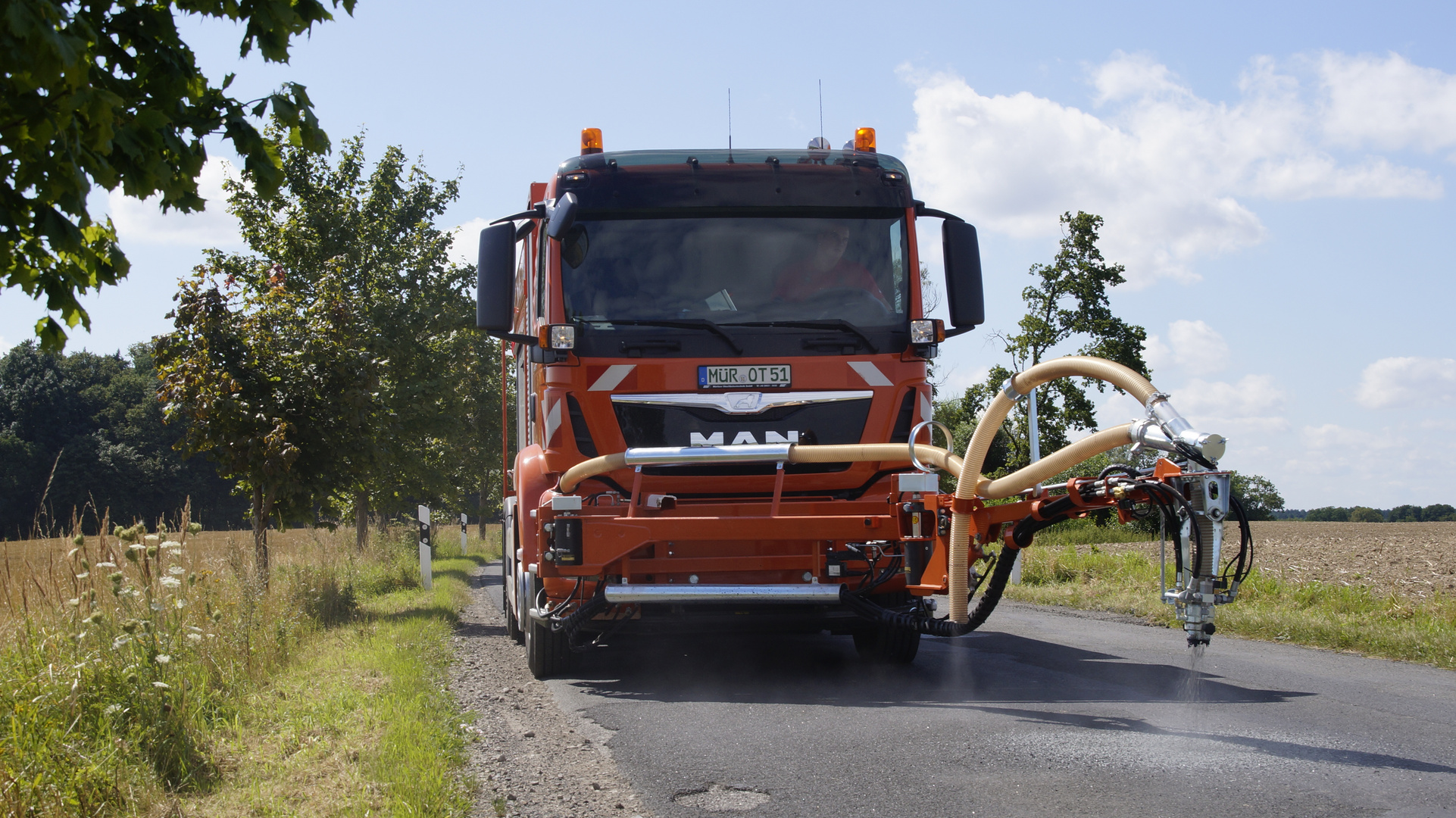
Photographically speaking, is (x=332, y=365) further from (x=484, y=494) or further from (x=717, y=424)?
(x=484, y=494)

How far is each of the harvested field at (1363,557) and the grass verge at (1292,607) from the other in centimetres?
67

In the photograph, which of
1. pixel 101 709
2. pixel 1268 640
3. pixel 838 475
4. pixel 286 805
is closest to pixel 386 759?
pixel 286 805

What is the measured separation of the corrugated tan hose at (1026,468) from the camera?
503 cm

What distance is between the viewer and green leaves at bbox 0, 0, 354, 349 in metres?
2.92

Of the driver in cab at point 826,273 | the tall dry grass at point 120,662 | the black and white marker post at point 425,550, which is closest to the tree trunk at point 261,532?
the tall dry grass at point 120,662

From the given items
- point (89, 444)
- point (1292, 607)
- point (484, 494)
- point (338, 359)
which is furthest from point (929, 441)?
point (89, 444)

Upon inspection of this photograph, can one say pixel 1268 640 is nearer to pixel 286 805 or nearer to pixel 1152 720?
pixel 1152 720

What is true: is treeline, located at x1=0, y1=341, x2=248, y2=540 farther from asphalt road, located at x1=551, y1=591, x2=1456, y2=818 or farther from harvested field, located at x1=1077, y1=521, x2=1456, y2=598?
asphalt road, located at x1=551, y1=591, x2=1456, y2=818

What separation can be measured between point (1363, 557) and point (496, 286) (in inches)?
718

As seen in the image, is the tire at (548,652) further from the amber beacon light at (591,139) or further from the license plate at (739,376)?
the amber beacon light at (591,139)

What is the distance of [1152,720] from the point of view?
555cm

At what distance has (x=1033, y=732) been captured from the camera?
5.32m

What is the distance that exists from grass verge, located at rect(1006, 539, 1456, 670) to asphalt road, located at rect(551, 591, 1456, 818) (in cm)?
51

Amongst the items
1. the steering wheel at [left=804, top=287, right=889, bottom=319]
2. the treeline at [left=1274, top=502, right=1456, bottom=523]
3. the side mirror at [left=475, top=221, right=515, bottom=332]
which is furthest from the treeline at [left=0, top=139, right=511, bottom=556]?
the treeline at [left=1274, top=502, right=1456, bottom=523]
